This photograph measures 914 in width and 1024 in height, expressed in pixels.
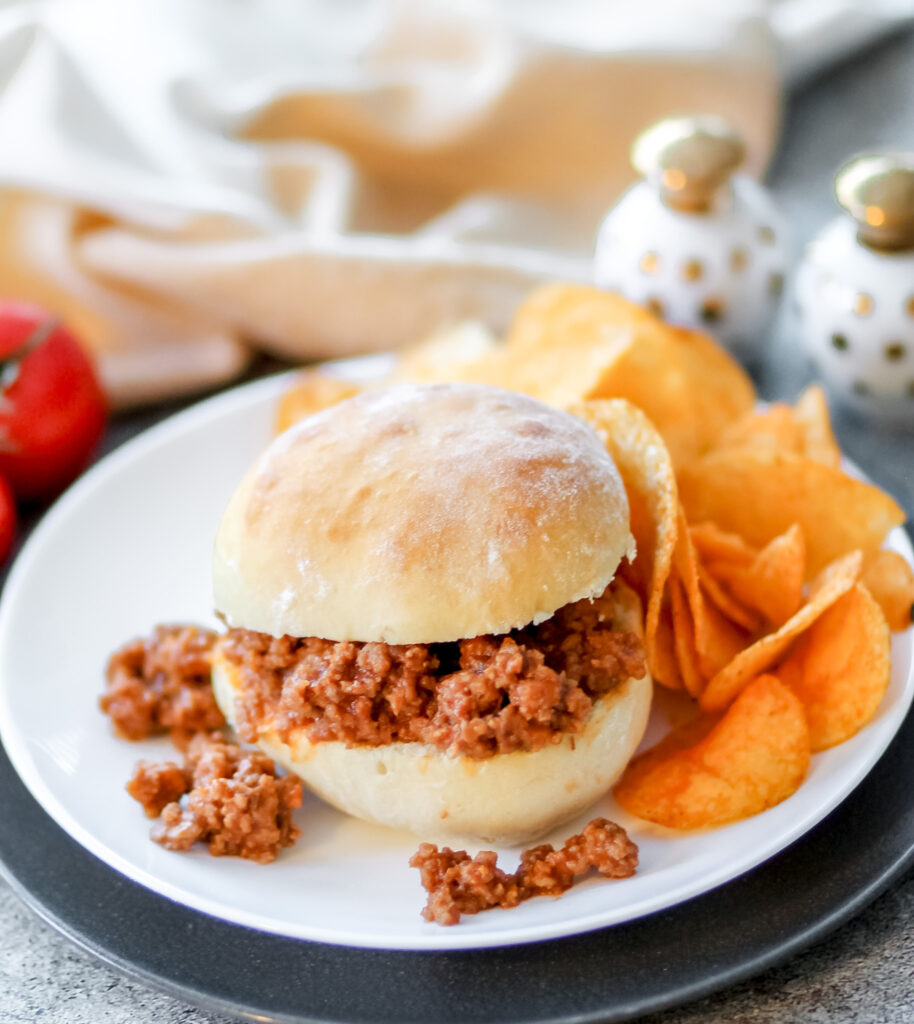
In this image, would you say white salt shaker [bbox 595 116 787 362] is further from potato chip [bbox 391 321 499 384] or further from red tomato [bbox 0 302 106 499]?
red tomato [bbox 0 302 106 499]

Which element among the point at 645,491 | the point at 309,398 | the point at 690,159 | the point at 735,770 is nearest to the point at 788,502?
the point at 645,491

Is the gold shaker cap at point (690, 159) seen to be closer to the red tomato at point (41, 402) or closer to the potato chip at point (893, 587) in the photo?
the potato chip at point (893, 587)

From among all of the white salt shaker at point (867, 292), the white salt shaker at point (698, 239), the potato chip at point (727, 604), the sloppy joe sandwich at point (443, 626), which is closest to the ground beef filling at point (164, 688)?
the sloppy joe sandwich at point (443, 626)

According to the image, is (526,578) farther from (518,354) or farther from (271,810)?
(518,354)

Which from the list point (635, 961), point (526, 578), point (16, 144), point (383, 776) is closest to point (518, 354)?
point (526, 578)

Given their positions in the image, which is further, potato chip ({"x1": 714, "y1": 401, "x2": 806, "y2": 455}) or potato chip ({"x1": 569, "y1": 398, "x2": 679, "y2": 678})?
potato chip ({"x1": 714, "y1": 401, "x2": 806, "y2": 455})


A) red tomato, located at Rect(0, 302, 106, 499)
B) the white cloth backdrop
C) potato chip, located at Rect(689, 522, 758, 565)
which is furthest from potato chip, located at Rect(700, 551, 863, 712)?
red tomato, located at Rect(0, 302, 106, 499)

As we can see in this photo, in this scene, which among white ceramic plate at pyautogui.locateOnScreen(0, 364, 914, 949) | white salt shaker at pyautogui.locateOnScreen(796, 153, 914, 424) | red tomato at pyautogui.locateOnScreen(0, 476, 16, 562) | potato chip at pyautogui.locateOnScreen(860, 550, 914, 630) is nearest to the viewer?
white ceramic plate at pyautogui.locateOnScreen(0, 364, 914, 949)
